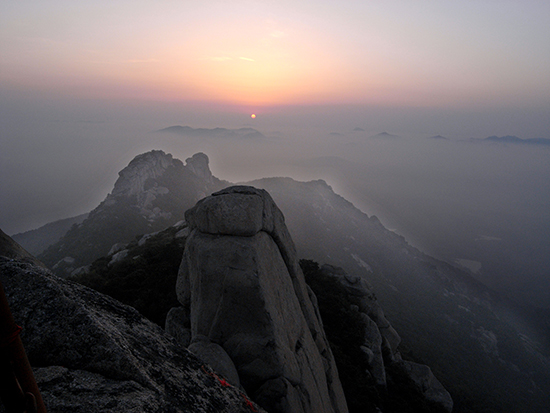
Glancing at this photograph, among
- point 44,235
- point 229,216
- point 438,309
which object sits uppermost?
point 229,216

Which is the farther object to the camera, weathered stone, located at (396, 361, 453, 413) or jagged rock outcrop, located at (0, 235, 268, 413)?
weathered stone, located at (396, 361, 453, 413)

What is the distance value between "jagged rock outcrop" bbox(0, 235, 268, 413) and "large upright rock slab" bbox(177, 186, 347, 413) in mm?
6342

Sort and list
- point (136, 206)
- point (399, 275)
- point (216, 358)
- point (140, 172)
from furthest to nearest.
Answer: point (399, 275)
point (140, 172)
point (136, 206)
point (216, 358)

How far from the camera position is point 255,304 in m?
11.3

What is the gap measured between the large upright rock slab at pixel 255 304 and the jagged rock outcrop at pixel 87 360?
250 inches

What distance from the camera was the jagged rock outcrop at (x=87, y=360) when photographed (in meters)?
3.27

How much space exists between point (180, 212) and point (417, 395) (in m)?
80.6

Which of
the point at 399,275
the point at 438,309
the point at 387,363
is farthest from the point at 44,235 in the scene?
the point at 438,309

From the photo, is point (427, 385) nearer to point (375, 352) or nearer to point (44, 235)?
point (375, 352)

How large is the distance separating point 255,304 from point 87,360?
8.07m

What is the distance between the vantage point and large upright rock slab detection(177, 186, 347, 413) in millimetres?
10445

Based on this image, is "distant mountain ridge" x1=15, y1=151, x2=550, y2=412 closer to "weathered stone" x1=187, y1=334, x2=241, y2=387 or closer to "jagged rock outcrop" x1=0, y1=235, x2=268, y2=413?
"weathered stone" x1=187, y1=334, x2=241, y2=387

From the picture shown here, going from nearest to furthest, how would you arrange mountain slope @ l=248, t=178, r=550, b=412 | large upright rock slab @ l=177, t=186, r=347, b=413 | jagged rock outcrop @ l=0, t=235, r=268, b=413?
jagged rock outcrop @ l=0, t=235, r=268, b=413 → large upright rock slab @ l=177, t=186, r=347, b=413 → mountain slope @ l=248, t=178, r=550, b=412

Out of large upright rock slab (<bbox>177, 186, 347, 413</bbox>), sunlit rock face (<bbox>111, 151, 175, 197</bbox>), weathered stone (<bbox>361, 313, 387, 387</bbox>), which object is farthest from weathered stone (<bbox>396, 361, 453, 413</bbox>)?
sunlit rock face (<bbox>111, 151, 175, 197</bbox>)
